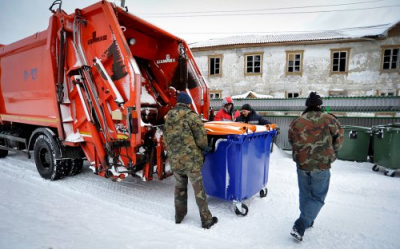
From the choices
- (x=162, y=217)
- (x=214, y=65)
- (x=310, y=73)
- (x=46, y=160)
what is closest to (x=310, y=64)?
(x=310, y=73)

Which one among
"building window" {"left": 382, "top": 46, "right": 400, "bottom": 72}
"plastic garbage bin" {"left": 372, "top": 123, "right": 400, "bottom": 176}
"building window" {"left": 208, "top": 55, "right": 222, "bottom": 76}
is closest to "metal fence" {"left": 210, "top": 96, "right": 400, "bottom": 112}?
"plastic garbage bin" {"left": 372, "top": 123, "right": 400, "bottom": 176}

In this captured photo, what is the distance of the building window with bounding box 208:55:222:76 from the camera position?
17825 mm

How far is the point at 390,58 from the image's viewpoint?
15352mm

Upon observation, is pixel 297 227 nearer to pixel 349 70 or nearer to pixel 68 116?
pixel 68 116

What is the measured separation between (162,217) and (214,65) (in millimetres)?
16426

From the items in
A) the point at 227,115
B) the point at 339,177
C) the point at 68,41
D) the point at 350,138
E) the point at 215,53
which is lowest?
the point at 339,177

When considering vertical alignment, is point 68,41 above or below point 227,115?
above

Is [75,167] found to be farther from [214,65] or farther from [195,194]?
[214,65]

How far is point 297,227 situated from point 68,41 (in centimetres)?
413

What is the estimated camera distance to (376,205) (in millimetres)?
3219

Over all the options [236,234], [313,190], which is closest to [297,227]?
[313,190]

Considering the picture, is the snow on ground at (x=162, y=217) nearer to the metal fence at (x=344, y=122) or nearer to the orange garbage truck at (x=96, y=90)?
the orange garbage truck at (x=96, y=90)

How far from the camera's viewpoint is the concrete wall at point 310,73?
611 inches

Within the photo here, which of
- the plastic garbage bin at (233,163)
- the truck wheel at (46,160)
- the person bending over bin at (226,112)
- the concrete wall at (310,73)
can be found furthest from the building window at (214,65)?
the plastic garbage bin at (233,163)
